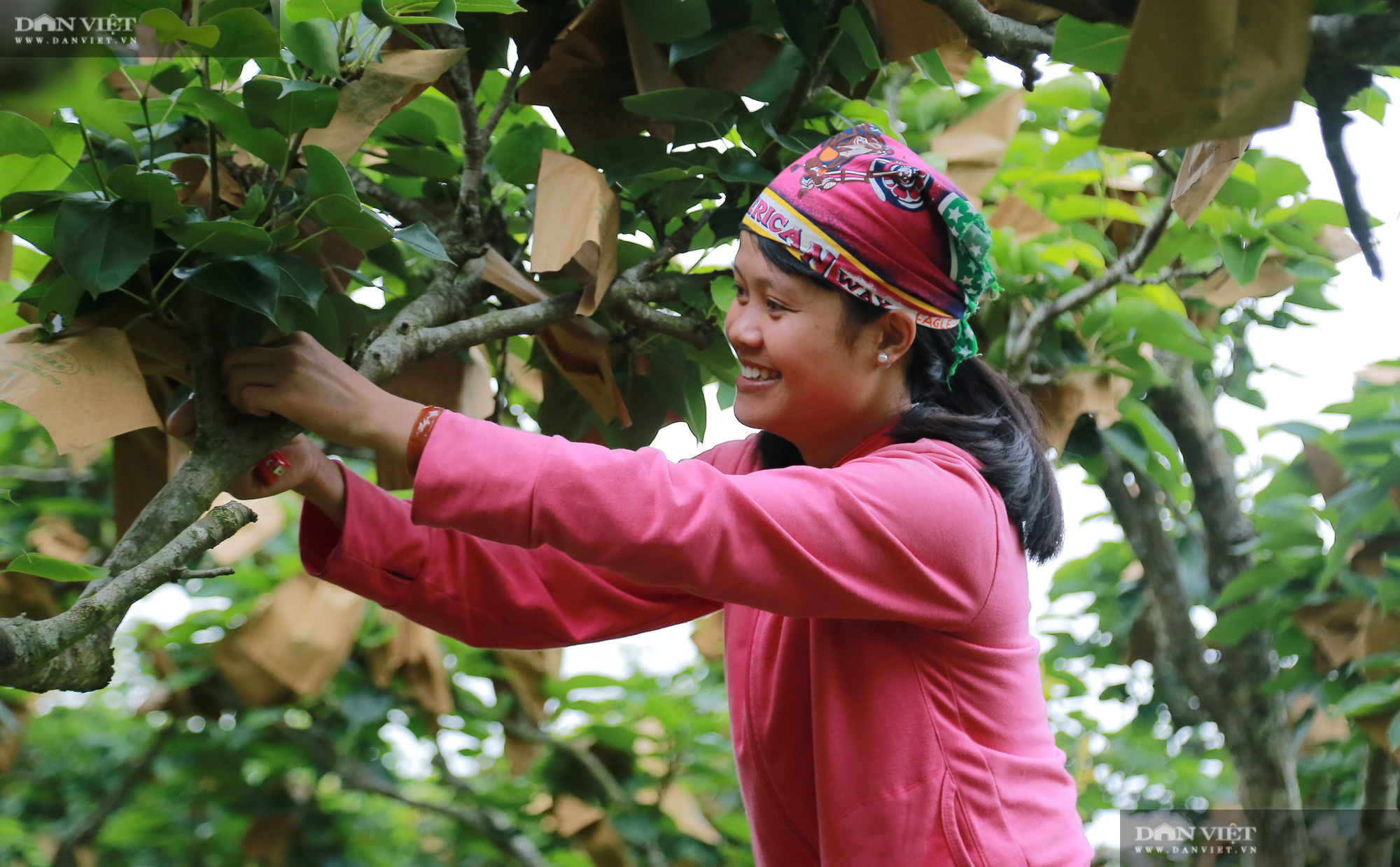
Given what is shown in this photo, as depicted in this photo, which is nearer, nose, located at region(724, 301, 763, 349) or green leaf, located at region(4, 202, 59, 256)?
green leaf, located at region(4, 202, 59, 256)

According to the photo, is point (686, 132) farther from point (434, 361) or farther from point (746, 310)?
point (434, 361)

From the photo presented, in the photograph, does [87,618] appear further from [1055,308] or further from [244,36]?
[1055,308]

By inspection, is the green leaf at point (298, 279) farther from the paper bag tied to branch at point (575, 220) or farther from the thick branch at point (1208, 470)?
the thick branch at point (1208, 470)

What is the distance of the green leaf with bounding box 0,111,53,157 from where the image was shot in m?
0.85

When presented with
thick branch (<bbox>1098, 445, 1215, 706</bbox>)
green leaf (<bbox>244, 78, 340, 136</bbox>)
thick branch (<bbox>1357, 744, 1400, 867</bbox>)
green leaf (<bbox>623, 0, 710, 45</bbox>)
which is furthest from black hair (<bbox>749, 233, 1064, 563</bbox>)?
thick branch (<bbox>1357, 744, 1400, 867</bbox>)

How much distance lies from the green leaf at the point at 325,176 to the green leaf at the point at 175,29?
0.10m

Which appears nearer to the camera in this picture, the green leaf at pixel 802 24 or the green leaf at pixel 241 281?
the green leaf at pixel 241 281

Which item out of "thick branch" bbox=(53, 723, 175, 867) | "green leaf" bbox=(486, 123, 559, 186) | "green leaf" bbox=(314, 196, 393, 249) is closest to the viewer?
"green leaf" bbox=(314, 196, 393, 249)

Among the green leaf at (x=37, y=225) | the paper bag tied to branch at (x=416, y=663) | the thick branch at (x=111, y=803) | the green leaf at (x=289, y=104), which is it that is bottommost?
the thick branch at (x=111, y=803)

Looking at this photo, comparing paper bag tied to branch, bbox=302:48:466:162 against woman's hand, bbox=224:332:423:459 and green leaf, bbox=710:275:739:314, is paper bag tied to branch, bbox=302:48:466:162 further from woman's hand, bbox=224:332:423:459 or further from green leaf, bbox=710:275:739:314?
green leaf, bbox=710:275:739:314

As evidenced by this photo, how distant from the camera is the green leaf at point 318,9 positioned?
889 mm

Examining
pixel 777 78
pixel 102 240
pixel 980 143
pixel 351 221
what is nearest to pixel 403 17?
pixel 351 221

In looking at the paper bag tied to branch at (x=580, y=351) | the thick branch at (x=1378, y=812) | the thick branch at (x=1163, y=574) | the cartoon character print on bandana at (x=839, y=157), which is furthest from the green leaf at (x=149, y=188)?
the thick branch at (x=1378, y=812)

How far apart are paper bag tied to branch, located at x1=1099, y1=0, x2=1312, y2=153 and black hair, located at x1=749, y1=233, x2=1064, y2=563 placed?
0.63 meters
